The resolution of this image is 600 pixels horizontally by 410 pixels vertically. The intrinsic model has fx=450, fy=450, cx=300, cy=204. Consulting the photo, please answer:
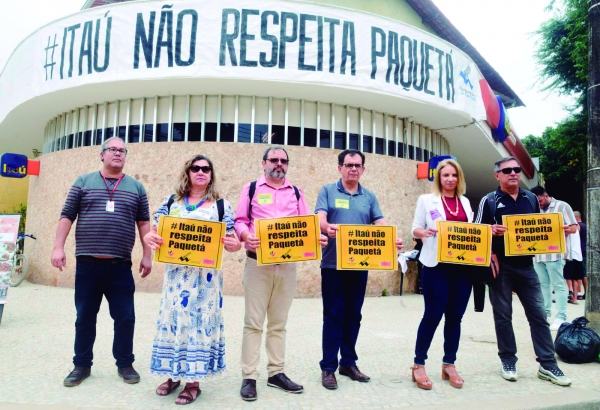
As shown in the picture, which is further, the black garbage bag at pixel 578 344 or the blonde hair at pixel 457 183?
the black garbage bag at pixel 578 344

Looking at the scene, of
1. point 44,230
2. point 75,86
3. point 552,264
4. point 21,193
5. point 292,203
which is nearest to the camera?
point 292,203

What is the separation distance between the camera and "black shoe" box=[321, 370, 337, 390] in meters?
3.89

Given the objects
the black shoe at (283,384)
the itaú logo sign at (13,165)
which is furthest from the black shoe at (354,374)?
the itaú logo sign at (13,165)

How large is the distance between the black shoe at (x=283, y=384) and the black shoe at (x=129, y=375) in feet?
3.84

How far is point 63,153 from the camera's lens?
452 inches

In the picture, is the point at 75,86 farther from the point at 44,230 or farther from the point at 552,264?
the point at 552,264

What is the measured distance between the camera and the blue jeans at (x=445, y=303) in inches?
160

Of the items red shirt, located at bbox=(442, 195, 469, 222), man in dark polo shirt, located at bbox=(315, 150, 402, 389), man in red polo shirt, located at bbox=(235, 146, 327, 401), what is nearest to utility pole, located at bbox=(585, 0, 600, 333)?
red shirt, located at bbox=(442, 195, 469, 222)

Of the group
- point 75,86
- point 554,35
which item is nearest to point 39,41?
point 75,86

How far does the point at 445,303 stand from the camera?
13.3 feet

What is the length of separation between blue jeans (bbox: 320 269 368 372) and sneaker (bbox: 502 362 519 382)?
1451 mm

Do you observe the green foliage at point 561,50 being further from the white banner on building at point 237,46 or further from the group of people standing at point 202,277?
the group of people standing at point 202,277

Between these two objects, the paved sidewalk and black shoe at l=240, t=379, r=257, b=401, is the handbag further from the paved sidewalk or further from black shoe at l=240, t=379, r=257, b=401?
black shoe at l=240, t=379, r=257, b=401

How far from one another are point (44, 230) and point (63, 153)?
2.03 m
